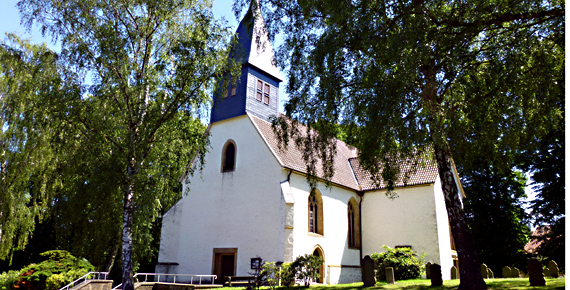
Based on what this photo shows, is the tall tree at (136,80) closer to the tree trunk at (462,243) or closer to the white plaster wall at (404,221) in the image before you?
the tree trunk at (462,243)

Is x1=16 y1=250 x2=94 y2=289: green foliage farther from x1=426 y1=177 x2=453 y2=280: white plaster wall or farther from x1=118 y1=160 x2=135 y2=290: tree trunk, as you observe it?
x1=426 y1=177 x2=453 y2=280: white plaster wall

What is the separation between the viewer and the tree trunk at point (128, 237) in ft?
40.5

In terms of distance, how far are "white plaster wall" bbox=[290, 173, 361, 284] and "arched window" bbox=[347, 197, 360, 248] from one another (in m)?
0.46

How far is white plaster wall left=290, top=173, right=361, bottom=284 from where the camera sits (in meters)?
20.4

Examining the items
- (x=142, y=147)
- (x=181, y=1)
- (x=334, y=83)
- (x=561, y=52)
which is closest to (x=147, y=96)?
(x=142, y=147)

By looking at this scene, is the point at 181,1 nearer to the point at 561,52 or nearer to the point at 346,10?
the point at 346,10

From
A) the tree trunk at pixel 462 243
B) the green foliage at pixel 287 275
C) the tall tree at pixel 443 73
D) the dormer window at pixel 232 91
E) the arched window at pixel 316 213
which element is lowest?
the green foliage at pixel 287 275

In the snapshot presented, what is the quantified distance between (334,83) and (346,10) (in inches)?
83.4

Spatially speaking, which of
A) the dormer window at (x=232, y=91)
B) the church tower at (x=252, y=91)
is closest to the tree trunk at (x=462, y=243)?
the church tower at (x=252, y=91)

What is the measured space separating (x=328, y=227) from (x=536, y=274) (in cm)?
1202

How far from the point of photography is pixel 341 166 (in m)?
26.8

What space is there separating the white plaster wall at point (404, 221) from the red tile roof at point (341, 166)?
2.40ft

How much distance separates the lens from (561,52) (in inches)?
401

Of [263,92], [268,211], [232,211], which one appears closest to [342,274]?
[268,211]
